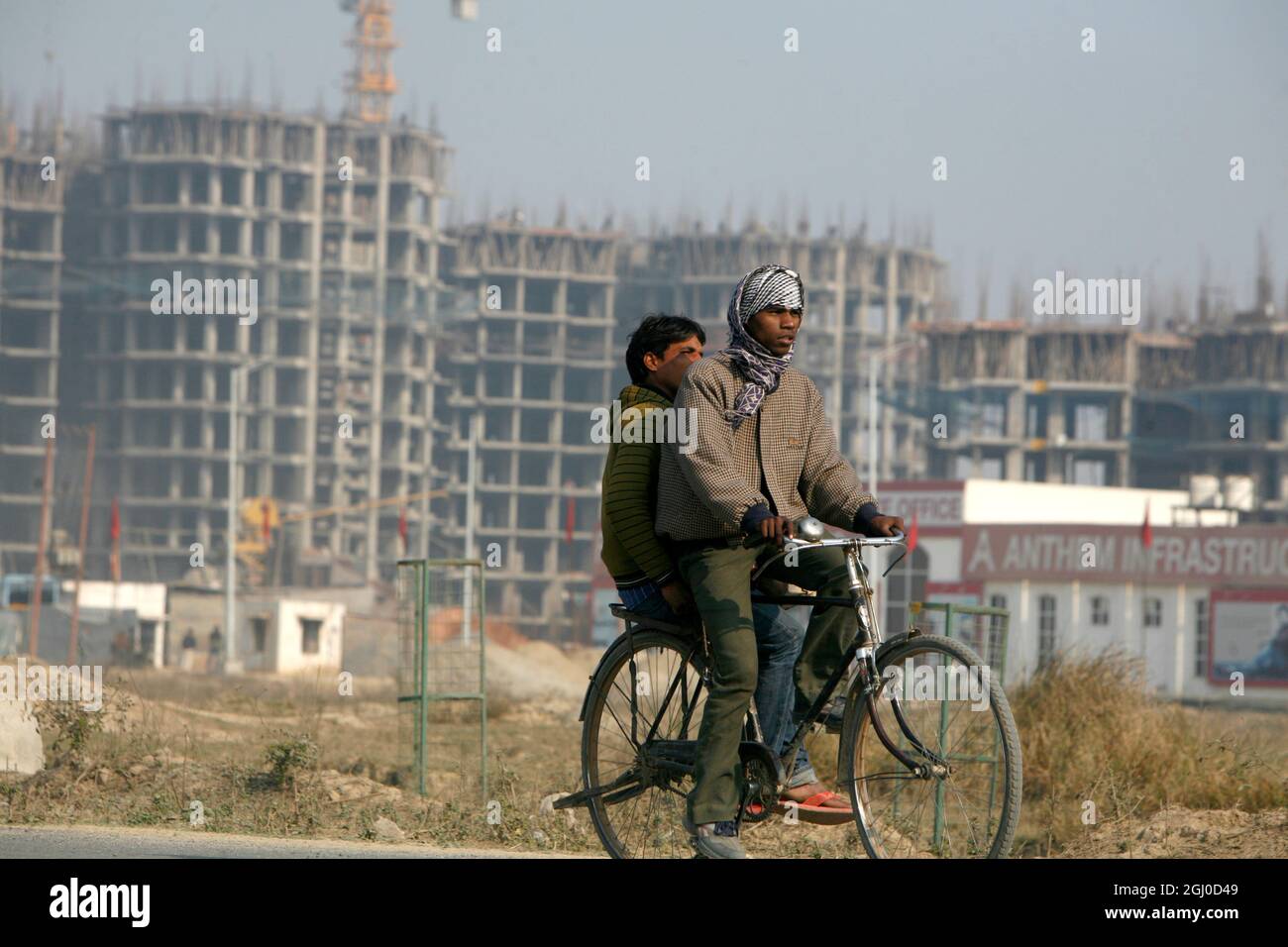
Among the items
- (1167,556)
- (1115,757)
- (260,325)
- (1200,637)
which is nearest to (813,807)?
(1115,757)

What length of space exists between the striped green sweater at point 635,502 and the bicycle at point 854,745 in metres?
0.25

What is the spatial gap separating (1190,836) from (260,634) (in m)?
81.8

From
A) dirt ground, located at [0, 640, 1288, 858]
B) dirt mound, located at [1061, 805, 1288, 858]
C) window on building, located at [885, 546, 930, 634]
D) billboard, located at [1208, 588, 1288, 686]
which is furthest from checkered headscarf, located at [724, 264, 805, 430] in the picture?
window on building, located at [885, 546, 930, 634]

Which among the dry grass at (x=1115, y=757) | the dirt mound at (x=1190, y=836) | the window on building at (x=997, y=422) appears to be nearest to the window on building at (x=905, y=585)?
the dry grass at (x=1115, y=757)

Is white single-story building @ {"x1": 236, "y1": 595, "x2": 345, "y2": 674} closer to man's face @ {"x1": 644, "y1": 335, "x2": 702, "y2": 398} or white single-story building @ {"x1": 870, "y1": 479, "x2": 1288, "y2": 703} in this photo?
white single-story building @ {"x1": 870, "y1": 479, "x2": 1288, "y2": 703}

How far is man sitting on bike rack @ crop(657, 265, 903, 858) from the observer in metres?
6.11

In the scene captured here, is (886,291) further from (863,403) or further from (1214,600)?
(1214,600)

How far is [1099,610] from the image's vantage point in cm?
6600

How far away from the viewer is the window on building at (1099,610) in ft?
216

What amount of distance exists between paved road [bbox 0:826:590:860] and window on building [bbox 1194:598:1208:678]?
58.2 meters

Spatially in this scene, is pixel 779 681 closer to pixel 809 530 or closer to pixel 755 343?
pixel 809 530

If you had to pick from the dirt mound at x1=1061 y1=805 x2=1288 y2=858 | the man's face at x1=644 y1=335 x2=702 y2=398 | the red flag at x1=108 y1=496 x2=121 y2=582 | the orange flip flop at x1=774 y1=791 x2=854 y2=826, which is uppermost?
the man's face at x1=644 y1=335 x2=702 y2=398
